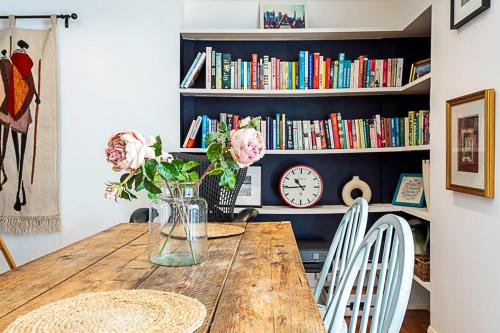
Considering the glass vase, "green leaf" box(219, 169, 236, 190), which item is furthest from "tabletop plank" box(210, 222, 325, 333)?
"green leaf" box(219, 169, 236, 190)

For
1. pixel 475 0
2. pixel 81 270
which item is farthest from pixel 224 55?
pixel 81 270

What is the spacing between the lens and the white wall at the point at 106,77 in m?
3.26

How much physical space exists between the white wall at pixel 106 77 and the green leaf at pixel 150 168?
203cm

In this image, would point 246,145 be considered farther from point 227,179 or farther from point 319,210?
point 319,210

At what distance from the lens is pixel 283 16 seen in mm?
3340

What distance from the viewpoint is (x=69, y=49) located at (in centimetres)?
326

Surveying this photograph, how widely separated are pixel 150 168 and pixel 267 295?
446 mm

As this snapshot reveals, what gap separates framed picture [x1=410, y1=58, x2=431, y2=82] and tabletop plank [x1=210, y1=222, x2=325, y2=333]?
1.71 m

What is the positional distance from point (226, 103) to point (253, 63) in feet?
1.31

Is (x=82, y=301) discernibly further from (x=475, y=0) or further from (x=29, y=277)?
(x=475, y=0)

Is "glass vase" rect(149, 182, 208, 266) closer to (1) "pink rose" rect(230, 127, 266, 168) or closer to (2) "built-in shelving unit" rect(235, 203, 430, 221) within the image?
(1) "pink rose" rect(230, 127, 266, 168)

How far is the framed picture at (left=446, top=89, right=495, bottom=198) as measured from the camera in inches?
75.7

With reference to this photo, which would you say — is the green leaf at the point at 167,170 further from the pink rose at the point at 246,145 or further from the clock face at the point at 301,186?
the clock face at the point at 301,186

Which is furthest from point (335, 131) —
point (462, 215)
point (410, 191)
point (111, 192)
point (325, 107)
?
point (111, 192)
